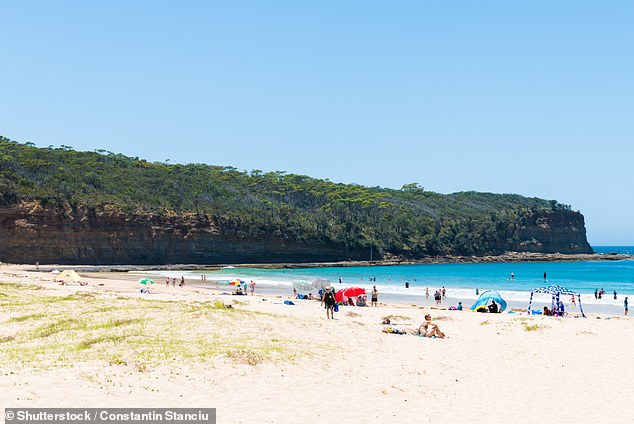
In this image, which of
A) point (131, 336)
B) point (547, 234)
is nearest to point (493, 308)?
point (131, 336)

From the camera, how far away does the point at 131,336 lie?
14.4m

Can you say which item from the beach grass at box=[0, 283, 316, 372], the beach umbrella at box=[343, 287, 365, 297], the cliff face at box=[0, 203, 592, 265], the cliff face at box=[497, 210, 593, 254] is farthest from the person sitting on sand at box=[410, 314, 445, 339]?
the cliff face at box=[497, 210, 593, 254]

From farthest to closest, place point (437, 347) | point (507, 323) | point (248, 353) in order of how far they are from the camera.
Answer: point (507, 323) < point (437, 347) < point (248, 353)

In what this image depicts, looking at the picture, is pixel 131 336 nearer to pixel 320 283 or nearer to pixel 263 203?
pixel 320 283

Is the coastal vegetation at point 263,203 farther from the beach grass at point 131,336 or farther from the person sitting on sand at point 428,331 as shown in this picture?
the person sitting on sand at point 428,331

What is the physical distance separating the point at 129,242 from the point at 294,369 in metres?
82.6

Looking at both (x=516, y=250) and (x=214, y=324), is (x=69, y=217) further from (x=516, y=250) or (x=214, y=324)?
(x=516, y=250)

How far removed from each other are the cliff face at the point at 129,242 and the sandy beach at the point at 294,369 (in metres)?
65.8

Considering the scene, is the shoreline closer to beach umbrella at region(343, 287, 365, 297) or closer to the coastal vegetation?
the coastal vegetation

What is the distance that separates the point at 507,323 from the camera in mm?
23922

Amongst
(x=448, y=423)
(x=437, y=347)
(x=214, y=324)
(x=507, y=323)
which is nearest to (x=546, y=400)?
(x=448, y=423)

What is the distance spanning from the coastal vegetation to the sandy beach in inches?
2849

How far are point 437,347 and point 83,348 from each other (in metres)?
9.31

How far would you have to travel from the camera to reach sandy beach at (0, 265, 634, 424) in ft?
31.9
